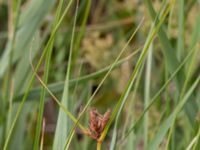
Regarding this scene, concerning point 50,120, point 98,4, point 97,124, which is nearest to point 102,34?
point 98,4

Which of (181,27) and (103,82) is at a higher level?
(181,27)

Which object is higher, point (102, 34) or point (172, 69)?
point (172, 69)

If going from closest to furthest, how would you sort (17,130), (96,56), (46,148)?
(17,130) → (96,56) → (46,148)

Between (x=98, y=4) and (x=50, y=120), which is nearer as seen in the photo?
(x=50, y=120)

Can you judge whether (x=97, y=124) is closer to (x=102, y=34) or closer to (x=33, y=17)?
(x=33, y=17)

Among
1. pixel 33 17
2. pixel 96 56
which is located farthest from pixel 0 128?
pixel 96 56

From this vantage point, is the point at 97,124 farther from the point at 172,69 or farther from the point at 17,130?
the point at 17,130

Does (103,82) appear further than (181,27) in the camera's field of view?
Yes

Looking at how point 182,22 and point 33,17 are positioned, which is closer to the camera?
point 182,22

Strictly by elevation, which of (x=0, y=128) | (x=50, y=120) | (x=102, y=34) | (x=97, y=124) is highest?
(x=97, y=124)

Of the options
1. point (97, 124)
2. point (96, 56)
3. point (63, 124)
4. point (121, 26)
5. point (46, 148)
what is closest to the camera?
point (97, 124)
